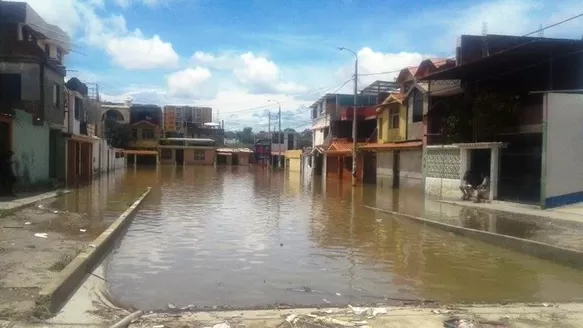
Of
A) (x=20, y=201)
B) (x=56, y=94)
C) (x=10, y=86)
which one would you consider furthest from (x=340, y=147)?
(x=20, y=201)

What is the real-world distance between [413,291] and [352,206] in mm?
14297

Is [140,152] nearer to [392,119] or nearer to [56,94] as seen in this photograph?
[392,119]

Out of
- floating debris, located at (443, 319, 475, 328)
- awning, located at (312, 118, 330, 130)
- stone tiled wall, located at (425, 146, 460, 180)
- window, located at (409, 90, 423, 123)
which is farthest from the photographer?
awning, located at (312, 118, 330, 130)

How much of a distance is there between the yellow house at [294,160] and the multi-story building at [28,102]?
40829 millimetres

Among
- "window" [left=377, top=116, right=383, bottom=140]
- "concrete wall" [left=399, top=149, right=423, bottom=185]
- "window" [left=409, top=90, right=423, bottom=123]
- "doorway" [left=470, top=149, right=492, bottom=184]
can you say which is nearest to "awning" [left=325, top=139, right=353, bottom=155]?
"window" [left=377, top=116, right=383, bottom=140]

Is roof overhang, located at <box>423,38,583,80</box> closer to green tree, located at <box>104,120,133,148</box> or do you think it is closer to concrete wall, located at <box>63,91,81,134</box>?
concrete wall, located at <box>63,91,81,134</box>

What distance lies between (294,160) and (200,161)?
2306 centimetres

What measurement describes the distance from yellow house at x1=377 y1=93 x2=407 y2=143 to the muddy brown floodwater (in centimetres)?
1804

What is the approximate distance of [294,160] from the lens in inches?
2822

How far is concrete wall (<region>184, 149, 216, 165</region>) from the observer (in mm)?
87812

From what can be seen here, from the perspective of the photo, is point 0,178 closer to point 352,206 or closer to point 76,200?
point 76,200

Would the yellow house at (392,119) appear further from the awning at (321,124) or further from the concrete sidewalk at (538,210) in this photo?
the awning at (321,124)

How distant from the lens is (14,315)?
6031mm

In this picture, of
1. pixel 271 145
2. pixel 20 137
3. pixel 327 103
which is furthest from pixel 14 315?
pixel 271 145
